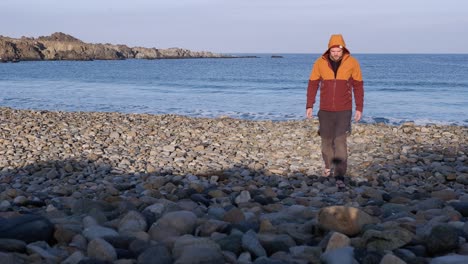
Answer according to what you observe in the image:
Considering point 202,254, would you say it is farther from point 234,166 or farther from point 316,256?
point 234,166

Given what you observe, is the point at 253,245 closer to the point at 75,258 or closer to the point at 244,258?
the point at 244,258

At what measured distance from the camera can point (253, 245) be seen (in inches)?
138

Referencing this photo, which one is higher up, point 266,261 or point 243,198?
point 266,261

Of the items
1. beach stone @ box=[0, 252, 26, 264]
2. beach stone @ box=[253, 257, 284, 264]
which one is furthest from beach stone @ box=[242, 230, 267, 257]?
beach stone @ box=[0, 252, 26, 264]

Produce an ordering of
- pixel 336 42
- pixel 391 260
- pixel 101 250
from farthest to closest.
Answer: pixel 336 42
pixel 101 250
pixel 391 260

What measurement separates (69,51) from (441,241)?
116 metres

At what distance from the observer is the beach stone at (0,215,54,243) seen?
3.67m

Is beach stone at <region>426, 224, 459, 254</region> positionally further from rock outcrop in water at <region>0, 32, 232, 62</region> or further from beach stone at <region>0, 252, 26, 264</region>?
rock outcrop in water at <region>0, 32, 232, 62</region>

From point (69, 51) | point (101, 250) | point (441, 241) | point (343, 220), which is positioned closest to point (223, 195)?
point (343, 220)

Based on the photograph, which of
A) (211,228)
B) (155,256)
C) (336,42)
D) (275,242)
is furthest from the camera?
(336,42)

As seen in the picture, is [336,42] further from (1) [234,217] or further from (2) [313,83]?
(1) [234,217]

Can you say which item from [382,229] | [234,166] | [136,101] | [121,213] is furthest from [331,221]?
[136,101]

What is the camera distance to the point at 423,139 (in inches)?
469

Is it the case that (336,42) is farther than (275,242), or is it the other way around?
(336,42)
